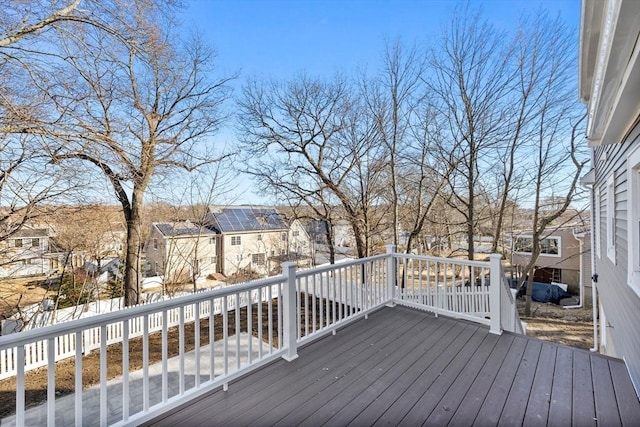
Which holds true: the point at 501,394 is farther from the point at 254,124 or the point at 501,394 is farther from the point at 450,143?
the point at 254,124

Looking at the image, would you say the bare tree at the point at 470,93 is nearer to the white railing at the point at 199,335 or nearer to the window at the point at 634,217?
the white railing at the point at 199,335

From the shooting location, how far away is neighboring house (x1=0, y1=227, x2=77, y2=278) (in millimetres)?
5715

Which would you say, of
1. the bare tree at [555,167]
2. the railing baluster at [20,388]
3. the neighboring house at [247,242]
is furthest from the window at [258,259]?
the railing baluster at [20,388]

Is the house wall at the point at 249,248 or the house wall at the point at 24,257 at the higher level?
the house wall at the point at 24,257

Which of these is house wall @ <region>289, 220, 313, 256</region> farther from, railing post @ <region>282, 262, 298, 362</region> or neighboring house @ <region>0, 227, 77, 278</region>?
railing post @ <region>282, 262, 298, 362</region>

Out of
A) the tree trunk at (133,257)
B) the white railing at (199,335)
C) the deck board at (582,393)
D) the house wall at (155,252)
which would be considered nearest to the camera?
Result: the white railing at (199,335)

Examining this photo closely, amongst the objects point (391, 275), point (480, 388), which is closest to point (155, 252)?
point (391, 275)

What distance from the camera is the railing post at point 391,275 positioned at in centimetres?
460

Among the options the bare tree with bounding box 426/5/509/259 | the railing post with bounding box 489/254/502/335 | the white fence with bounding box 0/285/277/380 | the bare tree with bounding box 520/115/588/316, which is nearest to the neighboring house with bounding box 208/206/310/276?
the white fence with bounding box 0/285/277/380

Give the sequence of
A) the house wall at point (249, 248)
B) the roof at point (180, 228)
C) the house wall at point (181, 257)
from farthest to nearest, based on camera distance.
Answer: the house wall at point (249, 248)
the roof at point (180, 228)
the house wall at point (181, 257)

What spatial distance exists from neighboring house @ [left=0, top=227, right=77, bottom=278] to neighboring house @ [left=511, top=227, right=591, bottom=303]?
1645cm

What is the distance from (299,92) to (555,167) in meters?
9.27

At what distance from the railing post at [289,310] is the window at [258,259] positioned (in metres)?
15.1

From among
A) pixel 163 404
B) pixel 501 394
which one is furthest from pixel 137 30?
pixel 501 394
